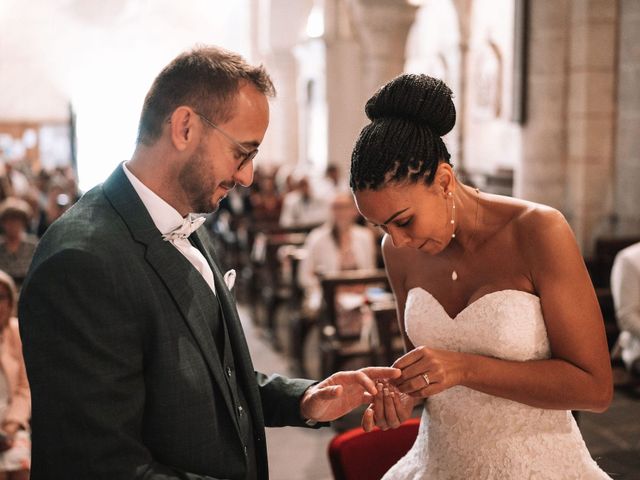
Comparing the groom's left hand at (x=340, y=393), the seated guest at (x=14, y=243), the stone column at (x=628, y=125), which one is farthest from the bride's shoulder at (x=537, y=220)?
the stone column at (x=628, y=125)

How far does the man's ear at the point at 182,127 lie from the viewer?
1.52 metres

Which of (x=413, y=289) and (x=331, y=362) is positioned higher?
(x=413, y=289)

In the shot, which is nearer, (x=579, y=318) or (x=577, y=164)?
(x=579, y=318)

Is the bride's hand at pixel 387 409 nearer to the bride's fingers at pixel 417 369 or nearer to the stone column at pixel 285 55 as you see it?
the bride's fingers at pixel 417 369

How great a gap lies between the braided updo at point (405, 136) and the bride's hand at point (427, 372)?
41cm

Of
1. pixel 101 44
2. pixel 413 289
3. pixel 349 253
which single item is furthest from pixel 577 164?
pixel 101 44

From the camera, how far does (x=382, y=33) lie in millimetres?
10711

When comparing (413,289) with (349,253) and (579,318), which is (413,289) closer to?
(579,318)

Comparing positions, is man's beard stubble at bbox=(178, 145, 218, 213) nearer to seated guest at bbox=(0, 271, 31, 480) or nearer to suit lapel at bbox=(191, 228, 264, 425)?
suit lapel at bbox=(191, 228, 264, 425)

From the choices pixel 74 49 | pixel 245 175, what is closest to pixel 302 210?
pixel 245 175

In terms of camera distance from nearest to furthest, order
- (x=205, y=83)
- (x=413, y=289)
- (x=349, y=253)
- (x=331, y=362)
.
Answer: (x=205, y=83), (x=413, y=289), (x=331, y=362), (x=349, y=253)

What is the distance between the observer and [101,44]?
66.2ft

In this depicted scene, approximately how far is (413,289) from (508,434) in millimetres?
454

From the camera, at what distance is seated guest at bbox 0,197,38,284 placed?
5.52 m
